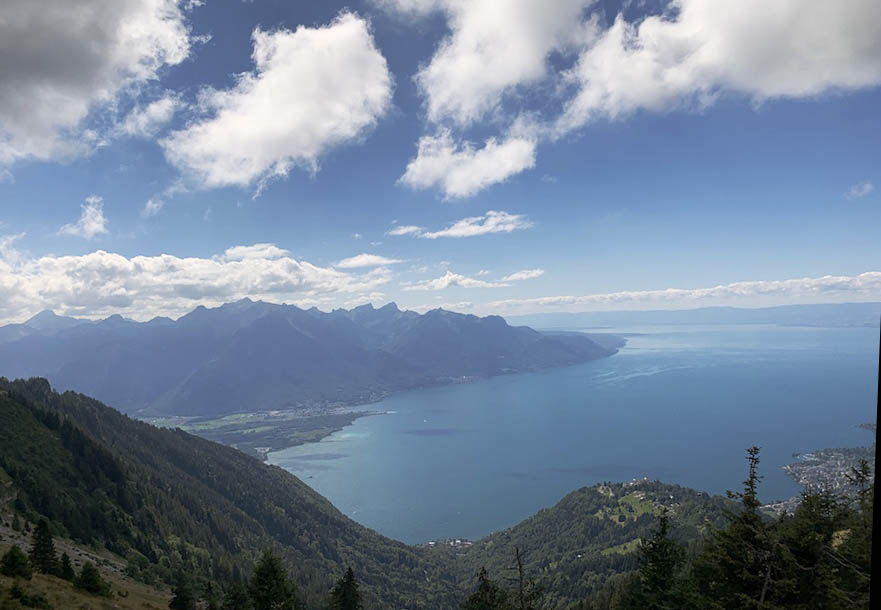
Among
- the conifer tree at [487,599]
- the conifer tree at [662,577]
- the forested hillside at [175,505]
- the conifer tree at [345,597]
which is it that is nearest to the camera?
the conifer tree at [662,577]

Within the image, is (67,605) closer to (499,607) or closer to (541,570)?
(499,607)

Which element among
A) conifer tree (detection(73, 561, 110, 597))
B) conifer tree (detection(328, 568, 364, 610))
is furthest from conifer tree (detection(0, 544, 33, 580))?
conifer tree (detection(328, 568, 364, 610))

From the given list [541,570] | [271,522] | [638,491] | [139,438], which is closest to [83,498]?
[271,522]

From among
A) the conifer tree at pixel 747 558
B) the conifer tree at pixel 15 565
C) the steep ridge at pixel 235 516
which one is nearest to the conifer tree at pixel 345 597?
the conifer tree at pixel 15 565

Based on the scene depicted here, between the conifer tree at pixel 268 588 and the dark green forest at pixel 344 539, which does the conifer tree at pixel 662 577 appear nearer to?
the dark green forest at pixel 344 539

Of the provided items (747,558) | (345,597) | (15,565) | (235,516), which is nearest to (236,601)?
(345,597)

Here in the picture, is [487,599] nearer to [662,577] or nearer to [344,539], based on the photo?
[662,577]

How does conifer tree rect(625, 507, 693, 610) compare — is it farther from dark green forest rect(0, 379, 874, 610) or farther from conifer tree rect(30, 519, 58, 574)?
conifer tree rect(30, 519, 58, 574)
